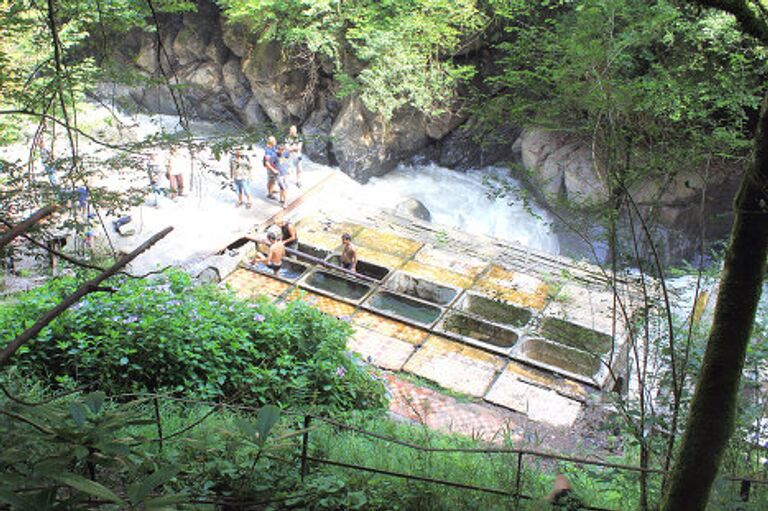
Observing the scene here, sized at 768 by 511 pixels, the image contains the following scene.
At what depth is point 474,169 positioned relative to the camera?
17.4 metres

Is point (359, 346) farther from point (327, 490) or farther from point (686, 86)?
point (327, 490)

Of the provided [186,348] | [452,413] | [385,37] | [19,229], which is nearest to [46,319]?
[19,229]

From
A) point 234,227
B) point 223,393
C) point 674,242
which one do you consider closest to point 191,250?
point 234,227

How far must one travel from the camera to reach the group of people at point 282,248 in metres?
10.8

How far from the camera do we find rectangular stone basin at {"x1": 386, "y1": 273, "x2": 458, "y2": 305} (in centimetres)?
1095

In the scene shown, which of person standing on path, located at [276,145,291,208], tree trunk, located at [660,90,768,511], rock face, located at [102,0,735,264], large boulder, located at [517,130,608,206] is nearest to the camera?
tree trunk, located at [660,90,768,511]

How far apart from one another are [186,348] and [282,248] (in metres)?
5.11

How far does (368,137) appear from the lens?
1603cm

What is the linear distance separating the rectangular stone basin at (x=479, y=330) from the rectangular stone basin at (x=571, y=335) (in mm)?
497

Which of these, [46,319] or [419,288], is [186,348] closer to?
[46,319]

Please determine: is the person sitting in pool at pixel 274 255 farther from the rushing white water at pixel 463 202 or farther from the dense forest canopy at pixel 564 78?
the rushing white water at pixel 463 202

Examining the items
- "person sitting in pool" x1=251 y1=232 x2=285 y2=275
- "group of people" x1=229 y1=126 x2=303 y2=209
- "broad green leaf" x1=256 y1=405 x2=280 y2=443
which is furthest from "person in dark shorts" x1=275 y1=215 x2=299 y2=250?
"broad green leaf" x1=256 y1=405 x2=280 y2=443

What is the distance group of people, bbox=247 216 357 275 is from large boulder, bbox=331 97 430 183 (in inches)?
191

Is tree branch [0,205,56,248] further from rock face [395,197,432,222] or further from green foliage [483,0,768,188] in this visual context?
rock face [395,197,432,222]
